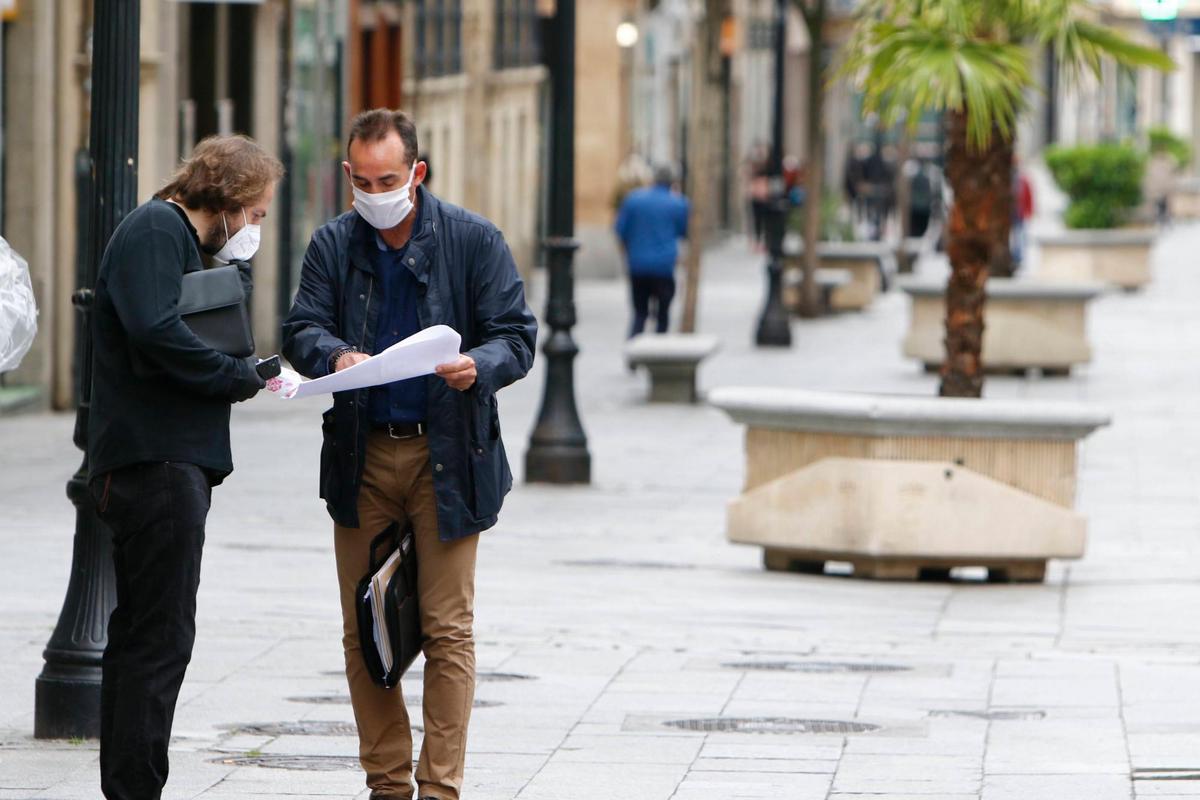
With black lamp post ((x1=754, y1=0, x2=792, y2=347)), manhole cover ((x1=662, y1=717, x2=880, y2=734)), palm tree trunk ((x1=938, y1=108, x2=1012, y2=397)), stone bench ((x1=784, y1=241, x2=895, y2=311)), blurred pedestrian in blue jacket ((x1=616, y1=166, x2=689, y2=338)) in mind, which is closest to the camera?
manhole cover ((x1=662, y1=717, x2=880, y2=734))

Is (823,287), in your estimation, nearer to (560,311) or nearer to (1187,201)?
(560,311)

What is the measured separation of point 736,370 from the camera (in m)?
23.5

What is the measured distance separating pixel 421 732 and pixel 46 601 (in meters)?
2.93

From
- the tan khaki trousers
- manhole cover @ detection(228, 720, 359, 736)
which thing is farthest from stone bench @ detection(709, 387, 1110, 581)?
the tan khaki trousers

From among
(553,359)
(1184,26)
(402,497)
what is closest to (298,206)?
(553,359)

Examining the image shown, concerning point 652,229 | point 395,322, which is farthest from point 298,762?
point 652,229

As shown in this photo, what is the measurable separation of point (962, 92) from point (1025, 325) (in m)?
10.5

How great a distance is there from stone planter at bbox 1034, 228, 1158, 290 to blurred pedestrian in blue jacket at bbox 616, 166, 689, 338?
12466mm

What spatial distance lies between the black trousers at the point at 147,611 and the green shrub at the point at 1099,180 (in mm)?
36080

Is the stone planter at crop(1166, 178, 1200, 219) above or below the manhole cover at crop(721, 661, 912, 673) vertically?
above

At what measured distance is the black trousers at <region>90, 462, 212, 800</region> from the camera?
5867 mm

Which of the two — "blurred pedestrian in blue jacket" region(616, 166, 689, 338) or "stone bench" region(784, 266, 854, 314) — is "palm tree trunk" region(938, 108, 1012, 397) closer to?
"blurred pedestrian in blue jacket" region(616, 166, 689, 338)

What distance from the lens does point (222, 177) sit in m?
5.83

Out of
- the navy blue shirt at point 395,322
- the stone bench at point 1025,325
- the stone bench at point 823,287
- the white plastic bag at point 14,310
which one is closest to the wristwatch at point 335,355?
the navy blue shirt at point 395,322
